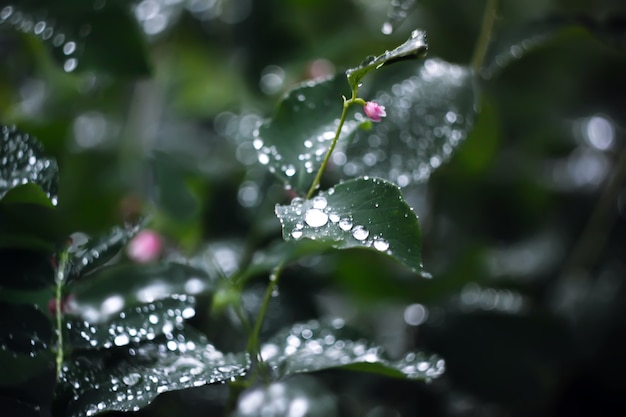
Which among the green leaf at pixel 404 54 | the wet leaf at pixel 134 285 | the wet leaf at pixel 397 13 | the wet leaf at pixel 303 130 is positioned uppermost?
the green leaf at pixel 404 54

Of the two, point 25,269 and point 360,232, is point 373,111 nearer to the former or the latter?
point 360,232

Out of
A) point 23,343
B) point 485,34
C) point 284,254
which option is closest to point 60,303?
point 23,343

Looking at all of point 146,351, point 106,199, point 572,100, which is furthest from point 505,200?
point 146,351

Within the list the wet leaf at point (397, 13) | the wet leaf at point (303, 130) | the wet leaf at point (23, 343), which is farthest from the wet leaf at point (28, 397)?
Answer: the wet leaf at point (397, 13)

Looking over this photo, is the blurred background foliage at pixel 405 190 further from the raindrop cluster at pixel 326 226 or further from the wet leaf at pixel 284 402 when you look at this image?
the raindrop cluster at pixel 326 226

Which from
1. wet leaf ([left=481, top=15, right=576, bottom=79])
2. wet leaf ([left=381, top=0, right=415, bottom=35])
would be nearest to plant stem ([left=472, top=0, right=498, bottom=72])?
wet leaf ([left=481, top=15, right=576, bottom=79])

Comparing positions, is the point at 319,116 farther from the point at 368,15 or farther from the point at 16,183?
the point at 368,15
